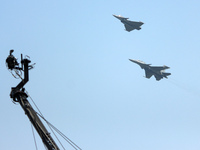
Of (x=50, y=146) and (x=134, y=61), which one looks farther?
(x=134, y=61)

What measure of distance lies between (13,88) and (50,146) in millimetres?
7492

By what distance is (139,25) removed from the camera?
16362 cm

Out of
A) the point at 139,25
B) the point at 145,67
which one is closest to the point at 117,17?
the point at 139,25

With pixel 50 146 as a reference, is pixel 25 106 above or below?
above

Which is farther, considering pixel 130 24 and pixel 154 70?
pixel 130 24

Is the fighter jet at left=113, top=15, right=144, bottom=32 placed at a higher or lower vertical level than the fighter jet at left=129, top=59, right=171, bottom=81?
higher

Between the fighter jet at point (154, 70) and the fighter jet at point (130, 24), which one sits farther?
the fighter jet at point (130, 24)

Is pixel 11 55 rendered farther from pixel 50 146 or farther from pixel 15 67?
pixel 50 146

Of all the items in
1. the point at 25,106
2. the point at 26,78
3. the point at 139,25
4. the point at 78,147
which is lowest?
the point at 78,147

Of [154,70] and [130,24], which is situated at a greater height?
[130,24]

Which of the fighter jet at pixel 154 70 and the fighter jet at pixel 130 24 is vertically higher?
the fighter jet at pixel 130 24

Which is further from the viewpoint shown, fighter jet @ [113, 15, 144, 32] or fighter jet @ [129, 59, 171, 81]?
fighter jet @ [113, 15, 144, 32]

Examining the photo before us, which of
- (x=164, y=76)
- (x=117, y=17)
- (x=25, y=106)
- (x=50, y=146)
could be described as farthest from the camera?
(x=117, y=17)

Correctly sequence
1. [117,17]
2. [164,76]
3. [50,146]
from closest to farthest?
[50,146], [164,76], [117,17]
